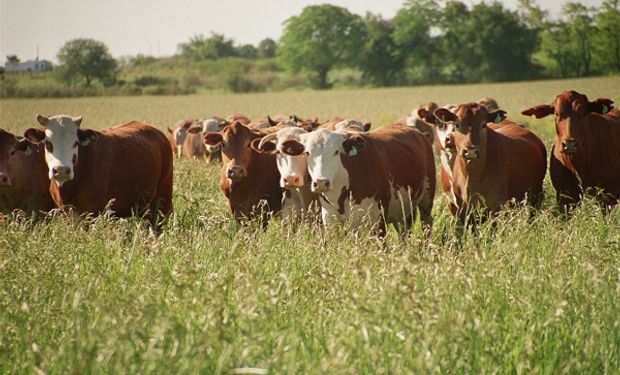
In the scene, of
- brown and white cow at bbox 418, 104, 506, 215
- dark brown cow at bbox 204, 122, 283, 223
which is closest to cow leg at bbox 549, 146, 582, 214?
brown and white cow at bbox 418, 104, 506, 215

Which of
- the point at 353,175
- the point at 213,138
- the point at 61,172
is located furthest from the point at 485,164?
the point at 61,172

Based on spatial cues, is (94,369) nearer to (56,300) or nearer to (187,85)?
(56,300)

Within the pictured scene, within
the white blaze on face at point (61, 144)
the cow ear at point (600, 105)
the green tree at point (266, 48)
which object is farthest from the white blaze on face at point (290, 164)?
the green tree at point (266, 48)

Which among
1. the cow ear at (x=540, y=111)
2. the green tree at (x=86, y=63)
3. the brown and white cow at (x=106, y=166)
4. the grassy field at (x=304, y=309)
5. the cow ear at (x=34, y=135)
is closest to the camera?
the grassy field at (x=304, y=309)

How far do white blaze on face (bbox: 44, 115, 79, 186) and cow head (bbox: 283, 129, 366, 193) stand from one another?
2.33m

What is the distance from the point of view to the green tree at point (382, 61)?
8200 centimetres

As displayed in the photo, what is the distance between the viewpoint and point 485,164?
8625mm

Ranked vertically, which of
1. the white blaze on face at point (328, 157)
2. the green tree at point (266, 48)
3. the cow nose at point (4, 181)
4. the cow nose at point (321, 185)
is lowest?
the cow nose at point (4, 181)

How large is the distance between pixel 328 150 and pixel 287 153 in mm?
456

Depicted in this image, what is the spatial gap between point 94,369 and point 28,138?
588 cm

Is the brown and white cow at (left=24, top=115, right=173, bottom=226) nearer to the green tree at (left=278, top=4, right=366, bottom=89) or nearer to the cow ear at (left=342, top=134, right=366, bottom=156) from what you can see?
the cow ear at (left=342, top=134, right=366, bottom=156)

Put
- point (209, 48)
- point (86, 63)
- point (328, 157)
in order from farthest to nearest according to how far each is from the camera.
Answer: point (209, 48) → point (86, 63) → point (328, 157)

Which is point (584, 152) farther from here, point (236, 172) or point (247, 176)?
point (236, 172)

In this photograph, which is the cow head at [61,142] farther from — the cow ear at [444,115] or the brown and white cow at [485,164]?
the brown and white cow at [485,164]
